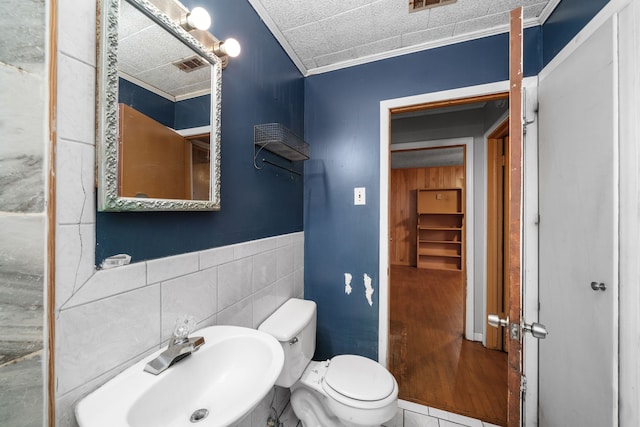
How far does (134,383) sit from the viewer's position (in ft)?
1.92

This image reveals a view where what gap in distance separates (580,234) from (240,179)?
153cm

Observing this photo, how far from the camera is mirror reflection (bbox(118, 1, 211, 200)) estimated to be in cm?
63

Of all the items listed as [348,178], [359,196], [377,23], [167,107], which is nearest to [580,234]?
[359,196]

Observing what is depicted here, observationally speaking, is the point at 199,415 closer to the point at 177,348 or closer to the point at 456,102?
the point at 177,348

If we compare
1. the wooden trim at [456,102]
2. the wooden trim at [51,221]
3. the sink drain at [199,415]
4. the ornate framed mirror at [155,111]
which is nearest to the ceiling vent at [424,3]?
the wooden trim at [456,102]

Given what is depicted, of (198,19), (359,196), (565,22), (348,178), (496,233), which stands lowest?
(496,233)

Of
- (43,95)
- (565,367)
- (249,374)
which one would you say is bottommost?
(565,367)

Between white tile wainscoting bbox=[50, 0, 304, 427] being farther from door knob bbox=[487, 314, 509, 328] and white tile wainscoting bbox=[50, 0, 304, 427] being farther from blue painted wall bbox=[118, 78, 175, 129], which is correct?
door knob bbox=[487, 314, 509, 328]

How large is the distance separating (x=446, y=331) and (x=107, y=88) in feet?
10.1

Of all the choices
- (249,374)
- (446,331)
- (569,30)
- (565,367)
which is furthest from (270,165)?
(446,331)

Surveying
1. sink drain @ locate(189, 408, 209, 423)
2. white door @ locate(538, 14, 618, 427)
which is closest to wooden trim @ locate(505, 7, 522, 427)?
white door @ locate(538, 14, 618, 427)

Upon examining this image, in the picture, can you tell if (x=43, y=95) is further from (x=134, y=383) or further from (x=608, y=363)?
(x=608, y=363)

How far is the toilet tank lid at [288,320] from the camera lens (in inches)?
43.6

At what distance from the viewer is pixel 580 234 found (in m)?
0.97
